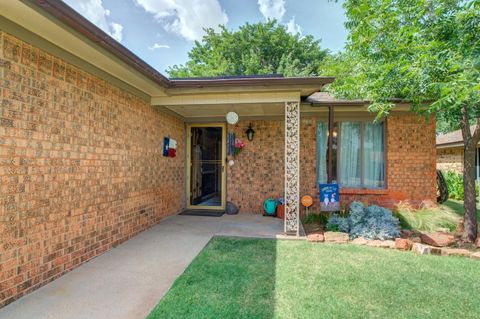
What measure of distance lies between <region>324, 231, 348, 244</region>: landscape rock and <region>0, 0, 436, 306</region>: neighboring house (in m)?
0.71

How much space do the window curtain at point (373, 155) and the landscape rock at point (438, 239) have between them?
2026 millimetres

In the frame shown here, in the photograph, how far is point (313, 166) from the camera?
6.73 meters

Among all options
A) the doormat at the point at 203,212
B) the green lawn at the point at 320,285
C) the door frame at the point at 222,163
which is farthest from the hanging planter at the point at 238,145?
the green lawn at the point at 320,285

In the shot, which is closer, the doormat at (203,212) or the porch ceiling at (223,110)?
the porch ceiling at (223,110)

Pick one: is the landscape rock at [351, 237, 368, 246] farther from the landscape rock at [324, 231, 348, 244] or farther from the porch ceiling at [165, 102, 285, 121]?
the porch ceiling at [165, 102, 285, 121]

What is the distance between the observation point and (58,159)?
3143 mm

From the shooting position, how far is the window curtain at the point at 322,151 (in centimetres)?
677

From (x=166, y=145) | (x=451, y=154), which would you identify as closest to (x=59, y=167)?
(x=166, y=145)

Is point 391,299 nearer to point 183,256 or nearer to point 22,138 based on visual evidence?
point 183,256

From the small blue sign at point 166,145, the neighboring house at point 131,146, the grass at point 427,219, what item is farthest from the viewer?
the small blue sign at point 166,145

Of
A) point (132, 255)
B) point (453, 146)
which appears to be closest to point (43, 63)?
point (132, 255)

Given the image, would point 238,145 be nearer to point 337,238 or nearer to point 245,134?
point 245,134

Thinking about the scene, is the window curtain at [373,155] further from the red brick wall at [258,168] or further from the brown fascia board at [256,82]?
the brown fascia board at [256,82]

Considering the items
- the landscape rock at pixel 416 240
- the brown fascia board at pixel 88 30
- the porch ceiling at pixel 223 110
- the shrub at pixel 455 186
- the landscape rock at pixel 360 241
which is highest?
the brown fascia board at pixel 88 30
